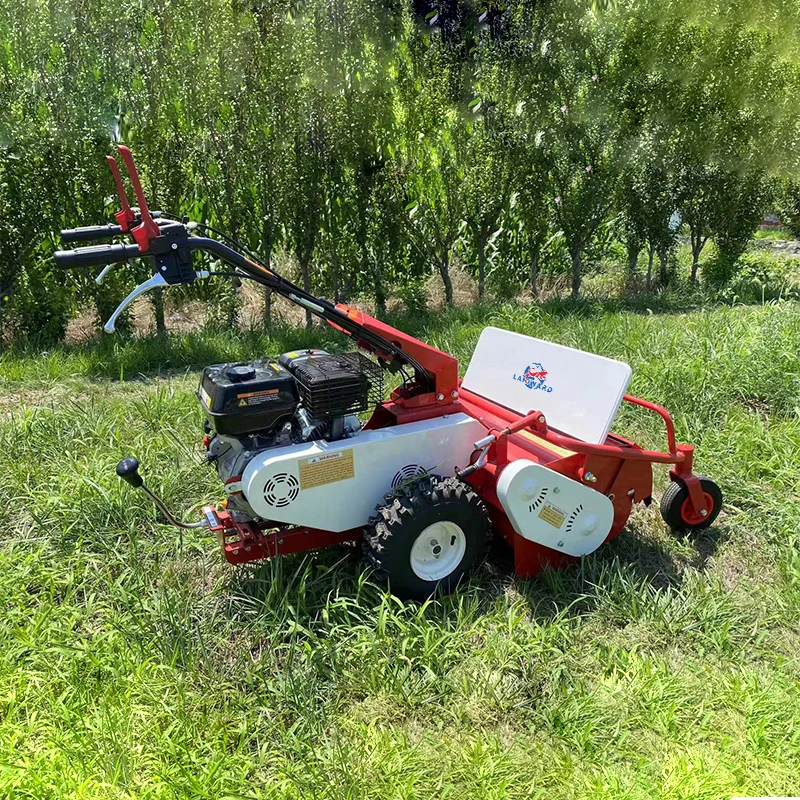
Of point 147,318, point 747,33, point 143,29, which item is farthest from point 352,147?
point 747,33

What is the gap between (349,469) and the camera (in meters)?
3.12

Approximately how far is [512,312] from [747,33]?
4.91 m

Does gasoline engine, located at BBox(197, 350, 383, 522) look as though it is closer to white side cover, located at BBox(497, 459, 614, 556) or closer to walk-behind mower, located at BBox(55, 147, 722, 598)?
walk-behind mower, located at BBox(55, 147, 722, 598)

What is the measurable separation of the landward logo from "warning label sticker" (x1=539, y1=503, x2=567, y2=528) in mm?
673

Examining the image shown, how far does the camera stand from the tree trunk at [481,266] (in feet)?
29.8

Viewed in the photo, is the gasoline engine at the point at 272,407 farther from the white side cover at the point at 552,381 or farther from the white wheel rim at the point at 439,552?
the white side cover at the point at 552,381

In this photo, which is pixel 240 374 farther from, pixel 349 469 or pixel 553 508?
pixel 553 508

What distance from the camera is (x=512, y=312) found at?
7.75 m

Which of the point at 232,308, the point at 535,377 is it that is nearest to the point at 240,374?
the point at 535,377

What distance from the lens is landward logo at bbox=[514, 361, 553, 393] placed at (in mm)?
3688

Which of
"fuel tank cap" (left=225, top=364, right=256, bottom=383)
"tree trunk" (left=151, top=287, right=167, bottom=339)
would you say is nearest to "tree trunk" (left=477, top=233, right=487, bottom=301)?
"tree trunk" (left=151, top=287, right=167, bottom=339)

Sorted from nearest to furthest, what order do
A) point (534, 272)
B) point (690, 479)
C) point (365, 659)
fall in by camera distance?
point (365, 659), point (690, 479), point (534, 272)

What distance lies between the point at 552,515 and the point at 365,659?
1.07 metres

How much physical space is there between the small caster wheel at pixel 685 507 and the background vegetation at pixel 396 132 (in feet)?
17.0
